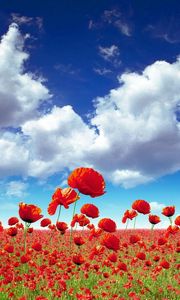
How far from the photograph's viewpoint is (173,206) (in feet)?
30.4

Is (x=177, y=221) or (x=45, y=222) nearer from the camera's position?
(x=177, y=221)

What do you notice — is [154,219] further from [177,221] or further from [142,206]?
[142,206]

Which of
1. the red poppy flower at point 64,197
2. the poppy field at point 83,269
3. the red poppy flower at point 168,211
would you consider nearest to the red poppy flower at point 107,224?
the poppy field at point 83,269

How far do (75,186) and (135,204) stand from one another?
3.48 metres

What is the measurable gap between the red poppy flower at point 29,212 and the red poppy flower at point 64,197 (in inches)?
17.7

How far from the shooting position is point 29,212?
662 cm

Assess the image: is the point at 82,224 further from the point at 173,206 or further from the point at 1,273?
the point at 1,273

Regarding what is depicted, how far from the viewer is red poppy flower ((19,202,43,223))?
21.7 ft

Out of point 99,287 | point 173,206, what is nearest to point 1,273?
point 99,287

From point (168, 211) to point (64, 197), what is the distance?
383 centimetres

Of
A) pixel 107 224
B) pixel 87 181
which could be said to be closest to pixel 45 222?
pixel 107 224

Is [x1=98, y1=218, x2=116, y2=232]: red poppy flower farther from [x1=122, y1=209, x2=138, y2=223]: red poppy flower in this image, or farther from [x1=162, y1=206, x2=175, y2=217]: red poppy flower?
[x1=122, y1=209, x2=138, y2=223]: red poppy flower

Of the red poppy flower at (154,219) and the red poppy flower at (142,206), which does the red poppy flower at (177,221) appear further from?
the red poppy flower at (142,206)

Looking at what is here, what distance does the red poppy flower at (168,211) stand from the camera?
9.16 metres
